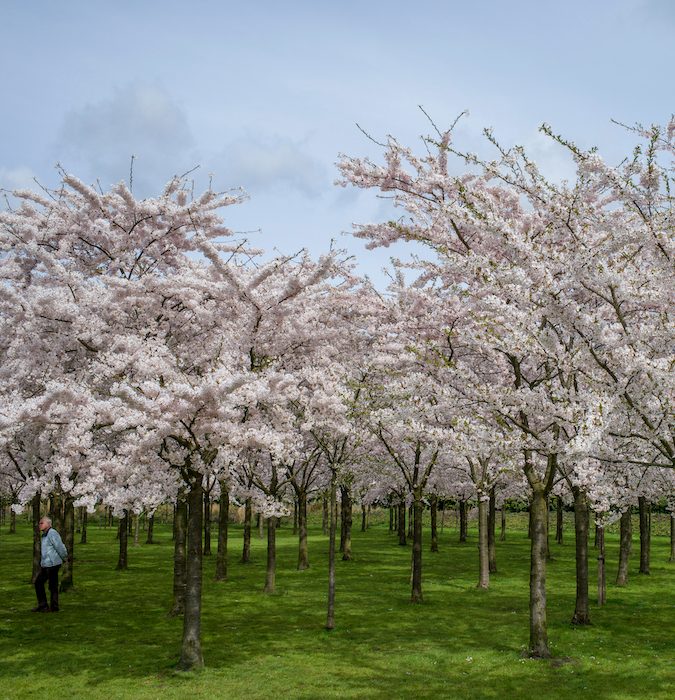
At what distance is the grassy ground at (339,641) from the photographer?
11703 millimetres

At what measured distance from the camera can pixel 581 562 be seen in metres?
16.3

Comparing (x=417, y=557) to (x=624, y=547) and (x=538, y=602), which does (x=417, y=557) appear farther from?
(x=624, y=547)

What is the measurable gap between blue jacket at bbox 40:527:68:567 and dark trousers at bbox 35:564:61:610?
0.44 m

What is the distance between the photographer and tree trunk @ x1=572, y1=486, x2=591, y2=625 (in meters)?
16.3

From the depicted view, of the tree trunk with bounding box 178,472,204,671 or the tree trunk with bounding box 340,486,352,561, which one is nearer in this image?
the tree trunk with bounding box 178,472,204,671

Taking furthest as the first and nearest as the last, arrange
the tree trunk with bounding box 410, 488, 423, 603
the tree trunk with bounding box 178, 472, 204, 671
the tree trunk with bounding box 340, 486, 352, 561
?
1. the tree trunk with bounding box 340, 486, 352, 561
2. the tree trunk with bounding box 410, 488, 423, 603
3. the tree trunk with bounding box 178, 472, 204, 671

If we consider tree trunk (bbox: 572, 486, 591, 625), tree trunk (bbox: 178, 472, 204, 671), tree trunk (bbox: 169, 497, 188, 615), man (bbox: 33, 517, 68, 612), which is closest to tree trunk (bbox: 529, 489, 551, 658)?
tree trunk (bbox: 572, 486, 591, 625)

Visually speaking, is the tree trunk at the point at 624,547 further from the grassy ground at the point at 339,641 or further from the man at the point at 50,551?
the man at the point at 50,551

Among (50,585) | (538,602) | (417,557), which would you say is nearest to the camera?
(538,602)

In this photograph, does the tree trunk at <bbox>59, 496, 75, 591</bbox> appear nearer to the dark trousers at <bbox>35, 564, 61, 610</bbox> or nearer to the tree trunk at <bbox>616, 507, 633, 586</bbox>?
the dark trousers at <bbox>35, 564, 61, 610</bbox>

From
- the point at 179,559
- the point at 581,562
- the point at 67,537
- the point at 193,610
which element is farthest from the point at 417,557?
the point at 67,537

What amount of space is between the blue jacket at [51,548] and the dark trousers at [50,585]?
0.44 meters

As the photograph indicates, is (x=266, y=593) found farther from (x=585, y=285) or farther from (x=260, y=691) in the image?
(x=585, y=285)

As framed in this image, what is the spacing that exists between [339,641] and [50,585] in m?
7.97
